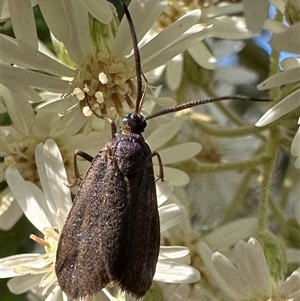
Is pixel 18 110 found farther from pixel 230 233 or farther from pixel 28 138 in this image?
pixel 230 233

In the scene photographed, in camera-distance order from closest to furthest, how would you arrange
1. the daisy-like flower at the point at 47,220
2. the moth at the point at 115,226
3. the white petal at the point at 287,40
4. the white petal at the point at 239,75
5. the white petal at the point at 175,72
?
the white petal at the point at 287,40
the moth at the point at 115,226
the daisy-like flower at the point at 47,220
the white petal at the point at 175,72
the white petal at the point at 239,75

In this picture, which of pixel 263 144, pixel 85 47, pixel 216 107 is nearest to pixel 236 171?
pixel 263 144

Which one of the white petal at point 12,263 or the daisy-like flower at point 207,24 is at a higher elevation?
the daisy-like flower at point 207,24

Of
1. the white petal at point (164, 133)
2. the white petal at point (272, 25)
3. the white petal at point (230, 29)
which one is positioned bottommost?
the white petal at point (164, 133)

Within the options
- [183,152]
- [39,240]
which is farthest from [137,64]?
[39,240]

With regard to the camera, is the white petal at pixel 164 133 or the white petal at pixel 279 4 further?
the white petal at pixel 164 133

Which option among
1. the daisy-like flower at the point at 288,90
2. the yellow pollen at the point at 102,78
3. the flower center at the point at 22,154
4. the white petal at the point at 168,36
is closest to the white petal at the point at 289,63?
the daisy-like flower at the point at 288,90

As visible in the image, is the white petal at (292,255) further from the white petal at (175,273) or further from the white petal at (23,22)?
the white petal at (23,22)

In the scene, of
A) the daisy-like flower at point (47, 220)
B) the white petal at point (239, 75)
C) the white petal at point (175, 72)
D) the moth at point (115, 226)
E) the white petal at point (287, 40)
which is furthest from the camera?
the white petal at point (239, 75)

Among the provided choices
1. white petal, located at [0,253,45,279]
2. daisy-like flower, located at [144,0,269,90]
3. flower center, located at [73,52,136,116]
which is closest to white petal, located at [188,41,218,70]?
daisy-like flower, located at [144,0,269,90]
